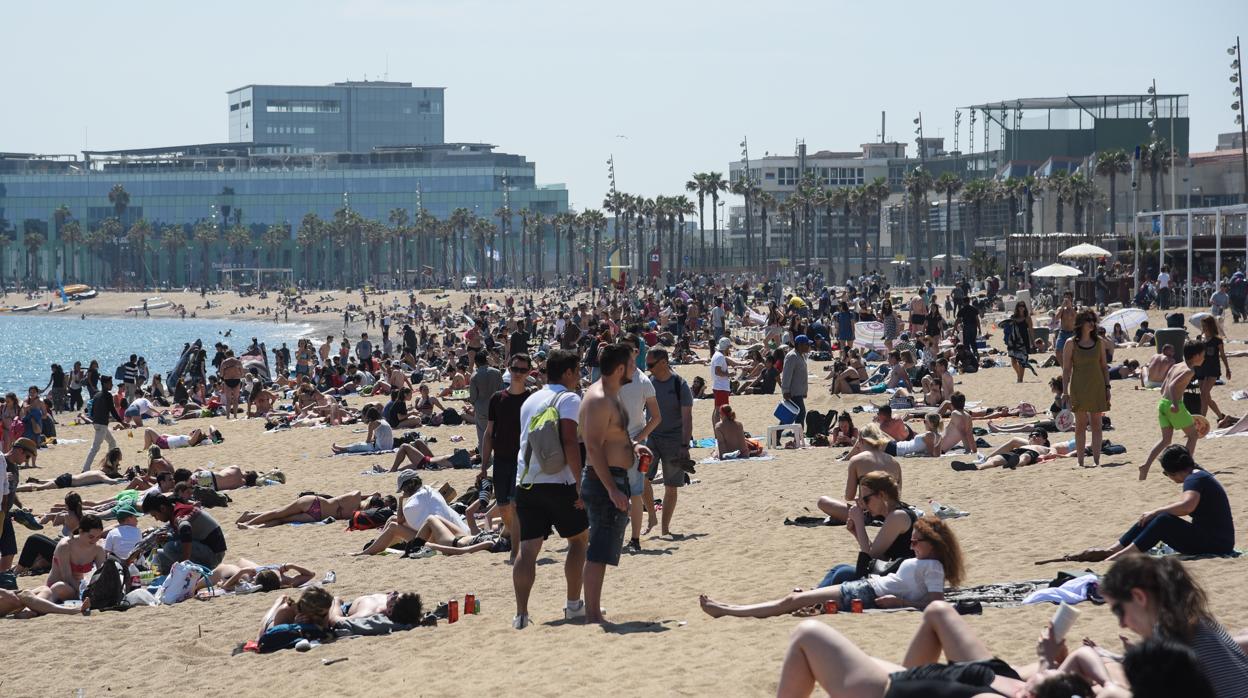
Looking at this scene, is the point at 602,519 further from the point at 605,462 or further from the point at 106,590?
the point at 106,590

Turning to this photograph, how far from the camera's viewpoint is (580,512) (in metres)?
7.60

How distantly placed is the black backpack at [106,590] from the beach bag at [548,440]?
3.85 meters

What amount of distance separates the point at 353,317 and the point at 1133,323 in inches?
2597

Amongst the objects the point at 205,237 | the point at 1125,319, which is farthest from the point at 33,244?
the point at 1125,319

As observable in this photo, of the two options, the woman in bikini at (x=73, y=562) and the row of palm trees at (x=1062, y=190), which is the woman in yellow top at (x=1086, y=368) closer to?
the woman in bikini at (x=73, y=562)

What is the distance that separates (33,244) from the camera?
13838 cm

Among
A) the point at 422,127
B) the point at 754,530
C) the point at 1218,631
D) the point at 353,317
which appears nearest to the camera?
the point at 1218,631

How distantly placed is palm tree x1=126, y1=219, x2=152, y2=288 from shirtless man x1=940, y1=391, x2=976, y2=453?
134 metres

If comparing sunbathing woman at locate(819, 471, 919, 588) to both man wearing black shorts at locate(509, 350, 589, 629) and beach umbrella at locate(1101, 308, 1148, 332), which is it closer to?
man wearing black shorts at locate(509, 350, 589, 629)

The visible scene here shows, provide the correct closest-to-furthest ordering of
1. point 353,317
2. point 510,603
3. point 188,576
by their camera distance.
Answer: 1. point 510,603
2. point 188,576
3. point 353,317

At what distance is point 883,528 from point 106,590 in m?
5.44

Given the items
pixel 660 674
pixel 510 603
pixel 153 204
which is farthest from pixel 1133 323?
pixel 153 204

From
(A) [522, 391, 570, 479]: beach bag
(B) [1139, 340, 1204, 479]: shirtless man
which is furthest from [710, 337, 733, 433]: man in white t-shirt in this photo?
(A) [522, 391, 570, 479]: beach bag

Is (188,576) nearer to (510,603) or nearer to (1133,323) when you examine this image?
(510,603)
